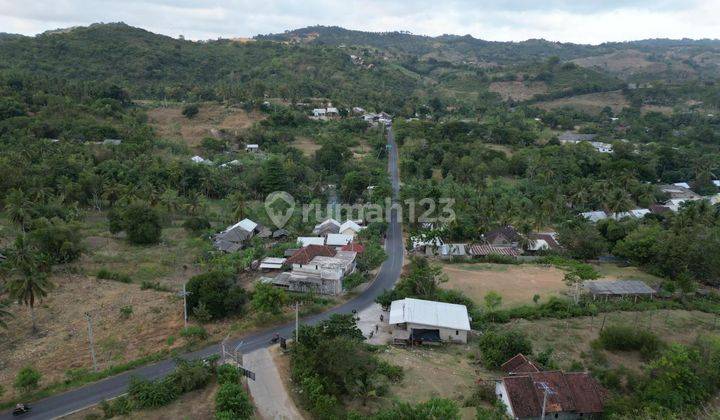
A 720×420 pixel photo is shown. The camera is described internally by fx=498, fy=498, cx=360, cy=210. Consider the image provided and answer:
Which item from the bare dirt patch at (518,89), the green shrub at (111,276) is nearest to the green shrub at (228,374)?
the green shrub at (111,276)

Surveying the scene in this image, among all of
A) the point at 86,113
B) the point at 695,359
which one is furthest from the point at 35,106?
the point at 695,359

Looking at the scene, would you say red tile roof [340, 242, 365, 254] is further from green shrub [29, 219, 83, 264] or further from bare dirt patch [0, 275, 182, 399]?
green shrub [29, 219, 83, 264]

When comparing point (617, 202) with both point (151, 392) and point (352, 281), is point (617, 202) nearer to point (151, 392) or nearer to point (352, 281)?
point (352, 281)

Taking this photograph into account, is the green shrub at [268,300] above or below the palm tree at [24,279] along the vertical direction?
below

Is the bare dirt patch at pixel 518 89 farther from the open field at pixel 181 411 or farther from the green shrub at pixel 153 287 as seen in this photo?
the open field at pixel 181 411

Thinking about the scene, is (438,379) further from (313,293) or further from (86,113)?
(86,113)

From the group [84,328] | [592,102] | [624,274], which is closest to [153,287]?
[84,328]
